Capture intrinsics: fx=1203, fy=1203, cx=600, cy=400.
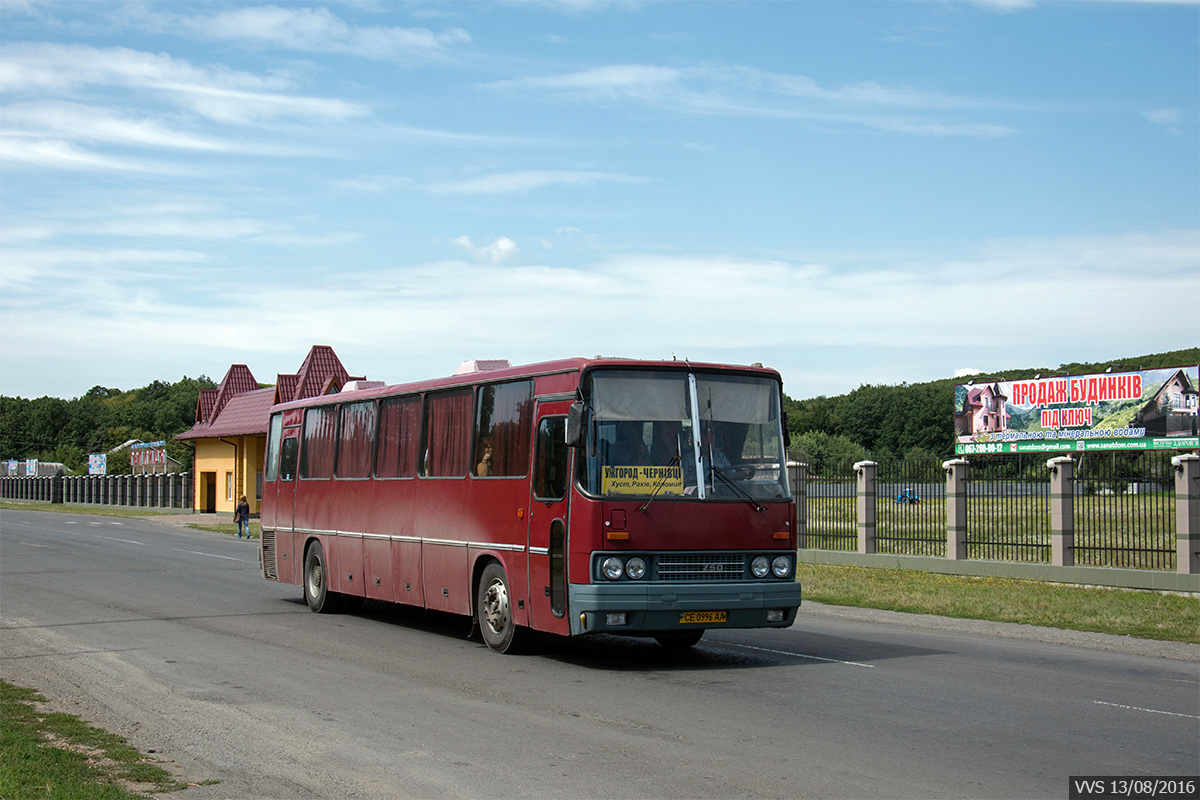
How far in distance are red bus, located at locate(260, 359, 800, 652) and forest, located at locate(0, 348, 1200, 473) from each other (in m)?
41.1

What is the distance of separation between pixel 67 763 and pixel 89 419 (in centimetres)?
19548

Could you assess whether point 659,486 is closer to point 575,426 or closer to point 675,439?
point 675,439

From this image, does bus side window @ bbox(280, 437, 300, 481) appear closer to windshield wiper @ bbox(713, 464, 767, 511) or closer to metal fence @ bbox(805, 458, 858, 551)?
windshield wiper @ bbox(713, 464, 767, 511)

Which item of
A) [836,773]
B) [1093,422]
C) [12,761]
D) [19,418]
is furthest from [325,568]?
[19,418]

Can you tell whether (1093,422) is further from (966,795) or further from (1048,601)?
(966,795)

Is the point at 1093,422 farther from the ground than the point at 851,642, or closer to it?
farther from the ground

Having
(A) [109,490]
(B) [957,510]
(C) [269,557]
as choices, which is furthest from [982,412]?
(A) [109,490]

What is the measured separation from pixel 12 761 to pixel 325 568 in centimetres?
1041

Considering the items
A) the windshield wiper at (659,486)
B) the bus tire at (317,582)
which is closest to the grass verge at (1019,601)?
the windshield wiper at (659,486)

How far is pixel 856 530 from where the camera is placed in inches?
1074

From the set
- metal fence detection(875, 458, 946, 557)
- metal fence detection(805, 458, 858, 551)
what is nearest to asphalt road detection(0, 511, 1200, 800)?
metal fence detection(875, 458, 946, 557)

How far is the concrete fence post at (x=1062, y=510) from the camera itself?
72.4 feet

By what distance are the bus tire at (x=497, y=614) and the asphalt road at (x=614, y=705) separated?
225 millimetres

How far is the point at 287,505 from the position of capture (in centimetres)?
1962
